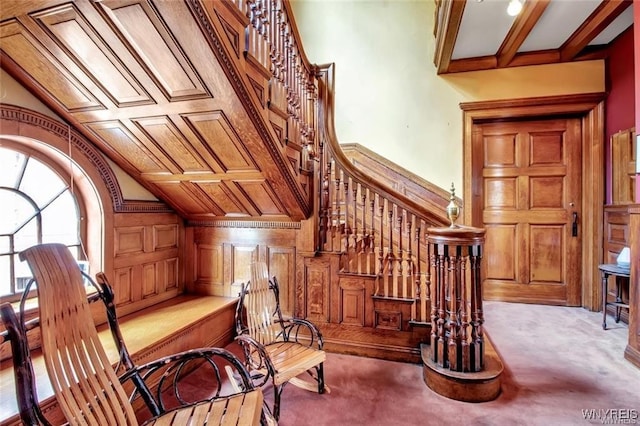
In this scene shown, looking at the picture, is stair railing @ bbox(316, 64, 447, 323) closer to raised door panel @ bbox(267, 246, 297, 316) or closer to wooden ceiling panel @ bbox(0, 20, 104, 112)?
raised door panel @ bbox(267, 246, 297, 316)

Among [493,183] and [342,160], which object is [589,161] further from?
[342,160]

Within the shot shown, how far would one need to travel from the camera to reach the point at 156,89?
1768 mm

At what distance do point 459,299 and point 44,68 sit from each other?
290 cm

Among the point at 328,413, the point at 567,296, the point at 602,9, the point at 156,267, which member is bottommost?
the point at 328,413

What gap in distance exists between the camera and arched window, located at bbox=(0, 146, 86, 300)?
1.95m

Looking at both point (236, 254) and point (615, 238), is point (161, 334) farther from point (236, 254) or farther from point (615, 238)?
point (615, 238)

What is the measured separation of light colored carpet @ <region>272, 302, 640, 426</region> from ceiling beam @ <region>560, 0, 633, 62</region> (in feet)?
9.72

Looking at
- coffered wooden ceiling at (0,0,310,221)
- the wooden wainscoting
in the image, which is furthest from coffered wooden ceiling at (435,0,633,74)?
coffered wooden ceiling at (0,0,310,221)

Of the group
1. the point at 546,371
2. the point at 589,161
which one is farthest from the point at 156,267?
the point at 589,161

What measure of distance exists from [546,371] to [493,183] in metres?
2.27

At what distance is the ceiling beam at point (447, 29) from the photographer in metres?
2.75

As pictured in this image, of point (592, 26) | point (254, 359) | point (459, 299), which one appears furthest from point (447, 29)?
point (254, 359)

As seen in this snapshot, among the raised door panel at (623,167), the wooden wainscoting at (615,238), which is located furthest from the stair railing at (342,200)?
the raised door panel at (623,167)

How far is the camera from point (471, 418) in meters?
1.82
